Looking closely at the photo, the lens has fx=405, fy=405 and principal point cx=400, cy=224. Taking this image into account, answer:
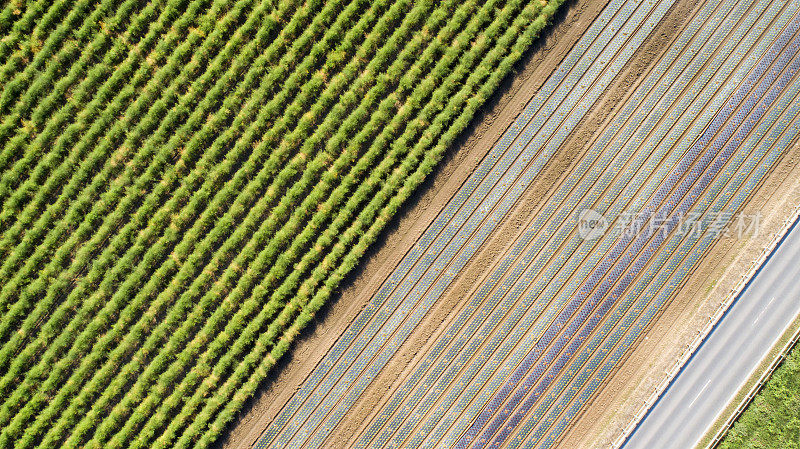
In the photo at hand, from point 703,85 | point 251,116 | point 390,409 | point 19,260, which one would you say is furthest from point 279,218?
point 703,85

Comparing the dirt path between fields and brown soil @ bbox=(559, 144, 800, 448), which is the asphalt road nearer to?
brown soil @ bbox=(559, 144, 800, 448)

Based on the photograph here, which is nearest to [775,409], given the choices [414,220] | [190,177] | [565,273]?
[565,273]

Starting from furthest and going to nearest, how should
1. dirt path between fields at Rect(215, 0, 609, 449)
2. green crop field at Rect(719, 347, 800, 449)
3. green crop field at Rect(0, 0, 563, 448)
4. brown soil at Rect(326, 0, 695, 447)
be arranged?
1. green crop field at Rect(719, 347, 800, 449)
2. brown soil at Rect(326, 0, 695, 447)
3. dirt path between fields at Rect(215, 0, 609, 449)
4. green crop field at Rect(0, 0, 563, 448)

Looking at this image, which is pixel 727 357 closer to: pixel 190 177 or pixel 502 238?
pixel 502 238

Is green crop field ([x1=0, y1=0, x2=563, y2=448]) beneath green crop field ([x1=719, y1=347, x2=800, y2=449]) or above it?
beneath

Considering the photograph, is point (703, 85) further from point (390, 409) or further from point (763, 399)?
point (390, 409)

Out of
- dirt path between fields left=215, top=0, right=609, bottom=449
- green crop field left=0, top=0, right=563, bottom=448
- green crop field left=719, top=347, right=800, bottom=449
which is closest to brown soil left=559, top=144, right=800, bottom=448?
green crop field left=719, top=347, right=800, bottom=449

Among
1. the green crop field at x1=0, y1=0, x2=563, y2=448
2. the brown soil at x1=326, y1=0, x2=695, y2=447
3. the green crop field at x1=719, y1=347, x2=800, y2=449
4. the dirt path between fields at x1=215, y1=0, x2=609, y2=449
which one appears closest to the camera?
the green crop field at x1=0, y1=0, x2=563, y2=448
